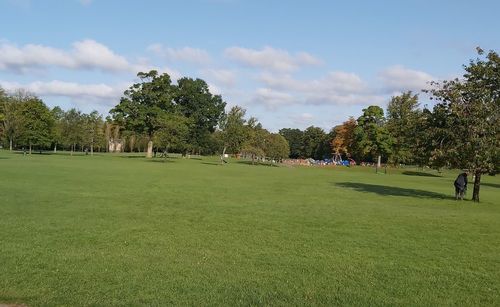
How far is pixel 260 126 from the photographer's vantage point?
10100 centimetres

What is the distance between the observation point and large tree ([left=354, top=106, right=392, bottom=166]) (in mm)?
88625

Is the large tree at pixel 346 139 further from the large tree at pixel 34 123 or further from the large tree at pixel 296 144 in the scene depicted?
the large tree at pixel 34 123

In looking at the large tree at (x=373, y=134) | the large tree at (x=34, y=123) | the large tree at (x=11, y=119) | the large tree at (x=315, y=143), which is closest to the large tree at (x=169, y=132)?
the large tree at (x=34, y=123)

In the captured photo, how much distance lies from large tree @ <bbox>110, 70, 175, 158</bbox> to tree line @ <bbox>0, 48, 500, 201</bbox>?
17cm

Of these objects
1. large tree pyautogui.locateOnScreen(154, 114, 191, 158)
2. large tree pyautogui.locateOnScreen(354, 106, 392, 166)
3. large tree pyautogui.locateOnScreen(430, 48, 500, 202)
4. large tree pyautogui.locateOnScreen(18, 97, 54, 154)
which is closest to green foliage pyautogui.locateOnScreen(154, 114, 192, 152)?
large tree pyautogui.locateOnScreen(154, 114, 191, 158)

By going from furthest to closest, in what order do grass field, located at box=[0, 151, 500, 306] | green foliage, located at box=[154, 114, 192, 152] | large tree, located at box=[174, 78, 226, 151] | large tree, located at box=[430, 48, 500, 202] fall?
large tree, located at box=[174, 78, 226, 151] → green foliage, located at box=[154, 114, 192, 152] → large tree, located at box=[430, 48, 500, 202] → grass field, located at box=[0, 151, 500, 306]

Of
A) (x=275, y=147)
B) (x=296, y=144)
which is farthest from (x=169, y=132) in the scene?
(x=296, y=144)

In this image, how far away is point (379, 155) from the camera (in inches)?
3538

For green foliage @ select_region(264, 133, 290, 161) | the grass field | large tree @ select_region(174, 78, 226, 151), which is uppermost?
large tree @ select_region(174, 78, 226, 151)

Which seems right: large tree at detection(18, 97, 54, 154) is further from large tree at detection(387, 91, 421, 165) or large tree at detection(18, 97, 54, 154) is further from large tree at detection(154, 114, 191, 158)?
large tree at detection(387, 91, 421, 165)

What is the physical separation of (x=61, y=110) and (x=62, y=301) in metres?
134

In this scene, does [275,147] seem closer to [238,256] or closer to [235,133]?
[235,133]

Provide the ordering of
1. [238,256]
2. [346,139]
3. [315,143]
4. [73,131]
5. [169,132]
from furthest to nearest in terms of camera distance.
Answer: [315,143] → [346,139] → [73,131] → [169,132] → [238,256]

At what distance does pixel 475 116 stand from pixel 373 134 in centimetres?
6931
